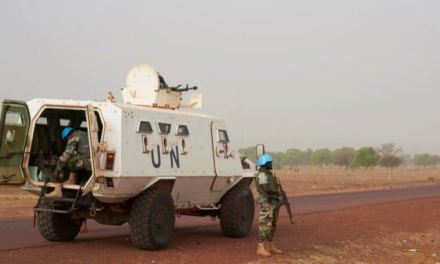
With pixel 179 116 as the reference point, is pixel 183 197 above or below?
below

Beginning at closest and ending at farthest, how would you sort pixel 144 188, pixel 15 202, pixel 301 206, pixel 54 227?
pixel 144 188, pixel 54 227, pixel 301 206, pixel 15 202

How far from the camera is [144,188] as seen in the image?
11.1m

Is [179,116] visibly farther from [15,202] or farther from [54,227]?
[15,202]

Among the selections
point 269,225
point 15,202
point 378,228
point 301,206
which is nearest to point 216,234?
point 269,225

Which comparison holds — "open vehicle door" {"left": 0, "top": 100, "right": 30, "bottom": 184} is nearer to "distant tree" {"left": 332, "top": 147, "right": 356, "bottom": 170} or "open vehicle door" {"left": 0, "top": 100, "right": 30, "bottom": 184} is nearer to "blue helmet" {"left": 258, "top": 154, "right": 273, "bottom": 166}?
"blue helmet" {"left": 258, "top": 154, "right": 273, "bottom": 166}

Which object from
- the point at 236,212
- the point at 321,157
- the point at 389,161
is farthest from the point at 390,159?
the point at 236,212

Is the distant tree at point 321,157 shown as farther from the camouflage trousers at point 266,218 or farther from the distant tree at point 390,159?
the camouflage trousers at point 266,218

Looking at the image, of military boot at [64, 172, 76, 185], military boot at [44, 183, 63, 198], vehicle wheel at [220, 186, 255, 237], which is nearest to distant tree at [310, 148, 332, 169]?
vehicle wheel at [220, 186, 255, 237]

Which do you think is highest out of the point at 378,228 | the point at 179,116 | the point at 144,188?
the point at 179,116

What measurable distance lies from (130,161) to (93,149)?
690 mm

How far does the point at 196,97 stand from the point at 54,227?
4.22 m

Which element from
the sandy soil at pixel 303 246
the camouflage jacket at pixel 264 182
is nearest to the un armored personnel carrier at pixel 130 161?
the sandy soil at pixel 303 246

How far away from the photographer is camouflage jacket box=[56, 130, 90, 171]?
10.9 metres

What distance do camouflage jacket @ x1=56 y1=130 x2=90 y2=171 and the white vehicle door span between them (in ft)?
10.3
